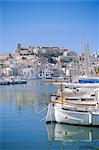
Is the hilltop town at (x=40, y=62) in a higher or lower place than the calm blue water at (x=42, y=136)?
higher

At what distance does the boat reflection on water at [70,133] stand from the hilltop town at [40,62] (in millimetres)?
26398

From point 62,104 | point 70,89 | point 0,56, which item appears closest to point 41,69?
point 0,56

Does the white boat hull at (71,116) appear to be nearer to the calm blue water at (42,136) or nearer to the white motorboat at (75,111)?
the white motorboat at (75,111)

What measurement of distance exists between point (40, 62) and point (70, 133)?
5923 cm

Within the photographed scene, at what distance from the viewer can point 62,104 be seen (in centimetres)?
974

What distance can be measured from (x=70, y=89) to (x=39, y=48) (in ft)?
226

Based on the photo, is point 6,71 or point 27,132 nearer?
point 27,132

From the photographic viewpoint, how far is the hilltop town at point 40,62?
51.0 metres

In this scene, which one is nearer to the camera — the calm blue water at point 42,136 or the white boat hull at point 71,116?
the calm blue water at point 42,136

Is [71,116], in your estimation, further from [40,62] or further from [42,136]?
[40,62]

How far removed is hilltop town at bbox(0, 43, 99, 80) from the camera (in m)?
51.0

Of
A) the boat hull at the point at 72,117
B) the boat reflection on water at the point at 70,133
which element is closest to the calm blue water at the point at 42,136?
the boat reflection on water at the point at 70,133

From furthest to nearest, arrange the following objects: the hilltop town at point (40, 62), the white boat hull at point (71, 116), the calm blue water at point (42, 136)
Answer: the hilltop town at point (40, 62) < the white boat hull at point (71, 116) < the calm blue water at point (42, 136)

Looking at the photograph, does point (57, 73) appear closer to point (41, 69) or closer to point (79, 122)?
point (41, 69)
